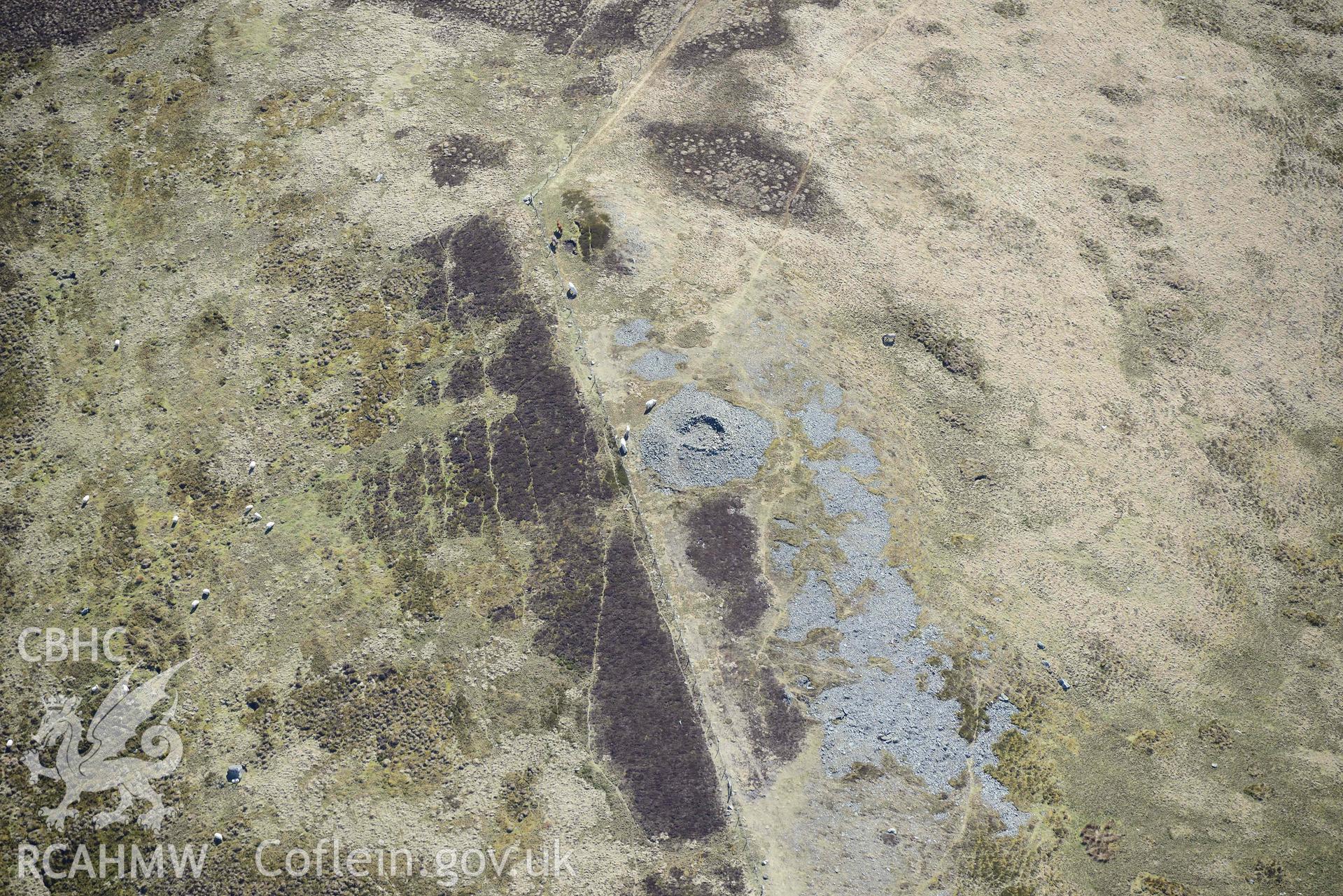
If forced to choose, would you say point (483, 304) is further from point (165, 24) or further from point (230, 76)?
point (165, 24)

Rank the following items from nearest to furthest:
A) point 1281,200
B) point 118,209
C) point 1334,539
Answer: point 1334,539
point 118,209
point 1281,200

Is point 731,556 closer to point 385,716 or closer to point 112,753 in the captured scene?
point 385,716

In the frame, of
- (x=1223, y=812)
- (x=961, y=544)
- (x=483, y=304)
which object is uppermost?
(x=483, y=304)

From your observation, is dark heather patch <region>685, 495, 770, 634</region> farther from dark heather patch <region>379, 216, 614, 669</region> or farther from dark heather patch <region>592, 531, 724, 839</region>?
dark heather patch <region>379, 216, 614, 669</region>

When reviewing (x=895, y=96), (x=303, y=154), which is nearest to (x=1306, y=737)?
(x=895, y=96)

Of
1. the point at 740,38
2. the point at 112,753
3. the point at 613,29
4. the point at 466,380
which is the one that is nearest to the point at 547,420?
the point at 466,380

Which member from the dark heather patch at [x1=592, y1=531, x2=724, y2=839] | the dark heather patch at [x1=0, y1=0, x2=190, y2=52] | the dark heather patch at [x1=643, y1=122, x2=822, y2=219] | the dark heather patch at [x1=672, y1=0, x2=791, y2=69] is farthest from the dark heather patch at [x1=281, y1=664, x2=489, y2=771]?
the dark heather patch at [x1=0, y1=0, x2=190, y2=52]
